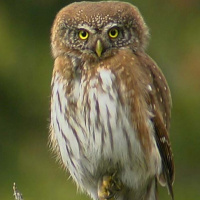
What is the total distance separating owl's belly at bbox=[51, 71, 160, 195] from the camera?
362 inches

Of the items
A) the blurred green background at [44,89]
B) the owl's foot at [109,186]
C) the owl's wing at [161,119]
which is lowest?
the blurred green background at [44,89]

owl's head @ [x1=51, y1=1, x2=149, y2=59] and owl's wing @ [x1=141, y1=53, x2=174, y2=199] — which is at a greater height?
owl's head @ [x1=51, y1=1, x2=149, y2=59]

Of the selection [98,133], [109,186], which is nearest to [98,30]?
[98,133]

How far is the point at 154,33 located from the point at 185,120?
3.55 ft

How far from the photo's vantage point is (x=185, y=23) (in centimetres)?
1555

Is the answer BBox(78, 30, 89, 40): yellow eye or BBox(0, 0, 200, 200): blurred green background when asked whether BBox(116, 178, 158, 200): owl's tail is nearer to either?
BBox(78, 30, 89, 40): yellow eye

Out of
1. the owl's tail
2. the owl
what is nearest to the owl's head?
the owl

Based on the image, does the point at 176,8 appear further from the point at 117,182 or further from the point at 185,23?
the point at 117,182

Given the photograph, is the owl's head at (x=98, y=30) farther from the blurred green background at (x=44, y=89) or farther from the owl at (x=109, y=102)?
the blurred green background at (x=44, y=89)

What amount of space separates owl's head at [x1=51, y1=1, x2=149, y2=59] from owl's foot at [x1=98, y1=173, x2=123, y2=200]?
2.80 ft

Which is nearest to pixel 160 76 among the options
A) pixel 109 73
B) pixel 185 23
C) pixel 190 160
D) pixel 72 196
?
pixel 109 73

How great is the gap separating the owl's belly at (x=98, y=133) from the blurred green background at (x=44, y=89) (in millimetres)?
4052

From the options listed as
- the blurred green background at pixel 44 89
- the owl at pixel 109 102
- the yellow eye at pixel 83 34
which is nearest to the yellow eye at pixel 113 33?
the owl at pixel 109 102

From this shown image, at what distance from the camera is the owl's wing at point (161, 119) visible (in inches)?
371
